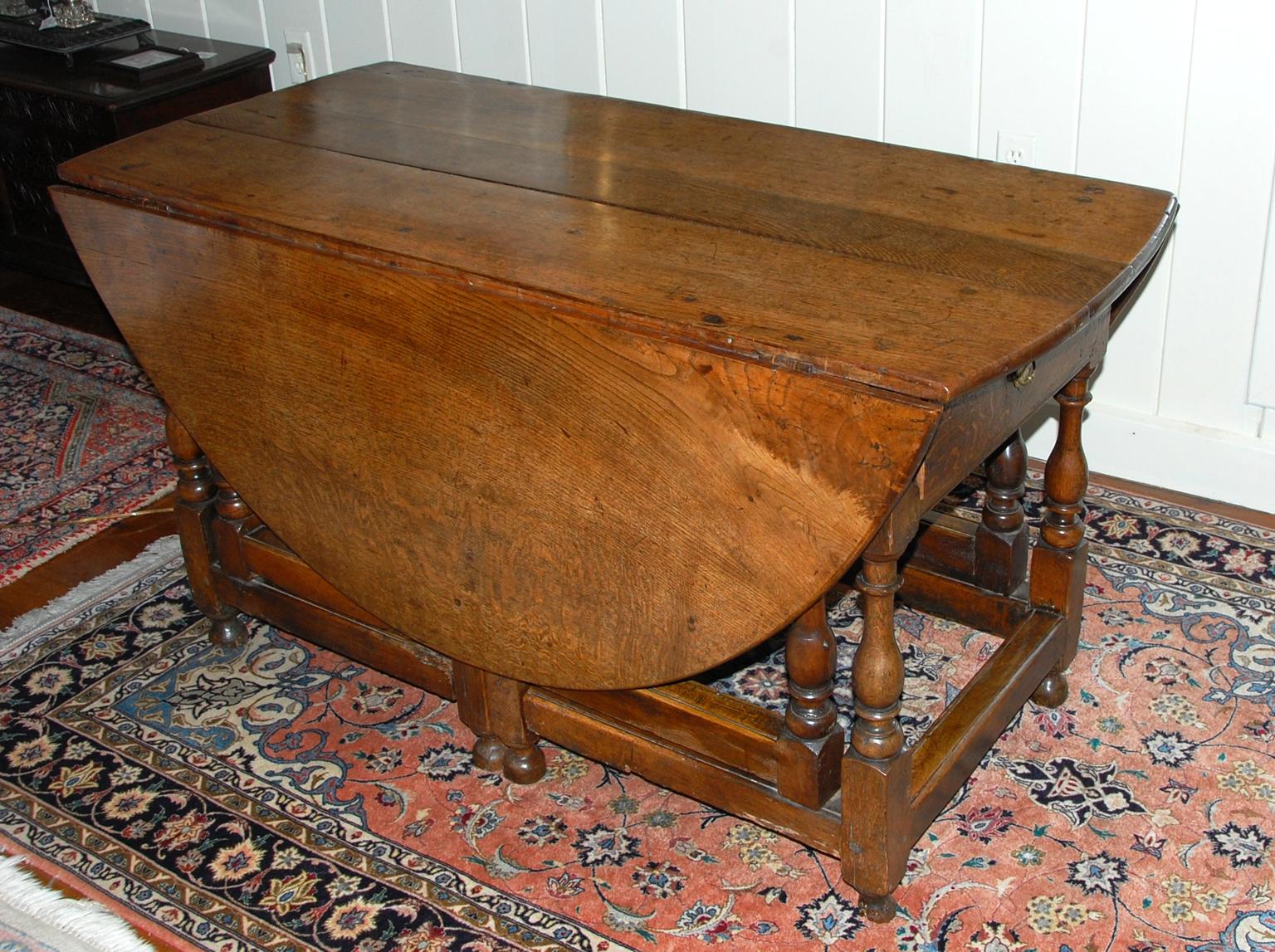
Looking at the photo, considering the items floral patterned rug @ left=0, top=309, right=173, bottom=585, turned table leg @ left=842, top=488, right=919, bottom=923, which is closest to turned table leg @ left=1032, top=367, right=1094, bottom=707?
turned table leg @ left=842, top=488, right=919, bottom=923

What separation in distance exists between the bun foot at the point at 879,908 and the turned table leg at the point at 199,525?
1.06m

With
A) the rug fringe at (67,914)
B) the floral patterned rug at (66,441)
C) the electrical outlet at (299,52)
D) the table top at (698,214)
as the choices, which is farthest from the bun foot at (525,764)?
the electrical outlet at (299,52)

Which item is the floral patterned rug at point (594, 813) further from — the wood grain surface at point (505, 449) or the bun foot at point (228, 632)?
the wood grain surface at point (505, 449)

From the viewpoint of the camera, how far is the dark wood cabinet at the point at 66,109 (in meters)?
2.95

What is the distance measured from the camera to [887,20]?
7.81ft

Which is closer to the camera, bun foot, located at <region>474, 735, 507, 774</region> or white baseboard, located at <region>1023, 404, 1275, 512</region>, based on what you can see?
bun foot, located at <region>474, 735, 507, 774</region>

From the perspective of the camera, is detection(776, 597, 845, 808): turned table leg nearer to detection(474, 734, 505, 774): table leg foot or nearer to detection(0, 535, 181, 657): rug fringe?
detection(474, 734, 505, 774): table leg foot

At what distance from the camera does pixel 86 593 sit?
7.77 feet

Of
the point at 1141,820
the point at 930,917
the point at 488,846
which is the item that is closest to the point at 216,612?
the point at 488,846

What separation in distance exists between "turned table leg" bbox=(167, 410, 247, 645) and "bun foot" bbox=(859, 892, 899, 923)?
3.49 feet

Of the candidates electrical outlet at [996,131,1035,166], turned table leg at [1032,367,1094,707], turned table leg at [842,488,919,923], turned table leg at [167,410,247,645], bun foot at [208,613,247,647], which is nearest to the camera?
turned table leg at [842,488,919,923]

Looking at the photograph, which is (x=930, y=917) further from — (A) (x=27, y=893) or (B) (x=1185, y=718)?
(A) (x=27, y=893)

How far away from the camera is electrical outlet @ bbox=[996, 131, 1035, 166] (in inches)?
92.8

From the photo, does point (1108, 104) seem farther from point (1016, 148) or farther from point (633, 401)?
point (633, 401)
